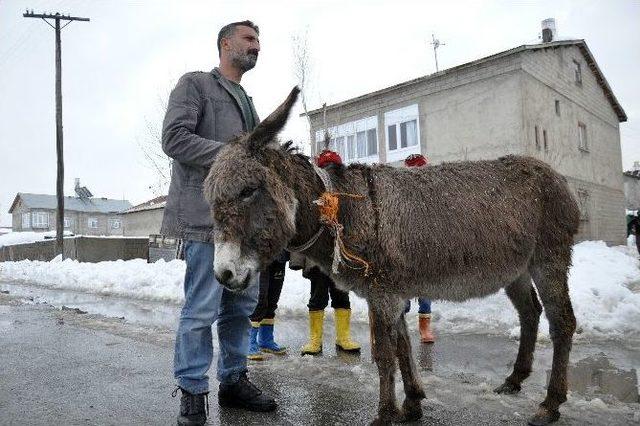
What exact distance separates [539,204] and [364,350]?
2727 mm

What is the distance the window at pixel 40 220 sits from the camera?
2931 inches

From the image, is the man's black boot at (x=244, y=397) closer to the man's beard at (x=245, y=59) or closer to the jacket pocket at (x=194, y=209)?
the jacket pocket at (x=194, y=209)

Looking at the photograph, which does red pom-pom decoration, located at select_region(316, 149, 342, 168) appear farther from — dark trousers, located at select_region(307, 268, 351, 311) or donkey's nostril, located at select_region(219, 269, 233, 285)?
dark trousers, located at select_region(307, 268, 351, 311)

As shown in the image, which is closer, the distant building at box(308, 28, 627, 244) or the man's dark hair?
the man's dark hair

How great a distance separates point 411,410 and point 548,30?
24.0 metres

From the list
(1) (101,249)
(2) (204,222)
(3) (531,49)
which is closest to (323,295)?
(2) (204,222)

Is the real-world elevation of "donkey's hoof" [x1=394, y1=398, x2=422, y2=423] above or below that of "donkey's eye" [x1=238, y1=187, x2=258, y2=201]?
below

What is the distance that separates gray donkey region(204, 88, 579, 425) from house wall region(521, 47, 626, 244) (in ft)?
51.2

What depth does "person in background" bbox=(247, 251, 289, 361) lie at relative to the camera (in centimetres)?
523

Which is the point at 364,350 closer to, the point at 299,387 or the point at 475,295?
the point at 299,387

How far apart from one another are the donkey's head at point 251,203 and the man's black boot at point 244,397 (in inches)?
47.1

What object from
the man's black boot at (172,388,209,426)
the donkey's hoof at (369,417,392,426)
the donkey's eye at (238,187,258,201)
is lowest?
the donkey's hoof at (369,417,392,426)

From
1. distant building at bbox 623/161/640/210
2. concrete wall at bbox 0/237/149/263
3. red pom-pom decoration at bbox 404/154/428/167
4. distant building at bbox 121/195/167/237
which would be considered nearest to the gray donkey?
red pom-pom decoration at bbox 404/154/428/167

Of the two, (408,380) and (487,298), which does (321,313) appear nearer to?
(408,380)
